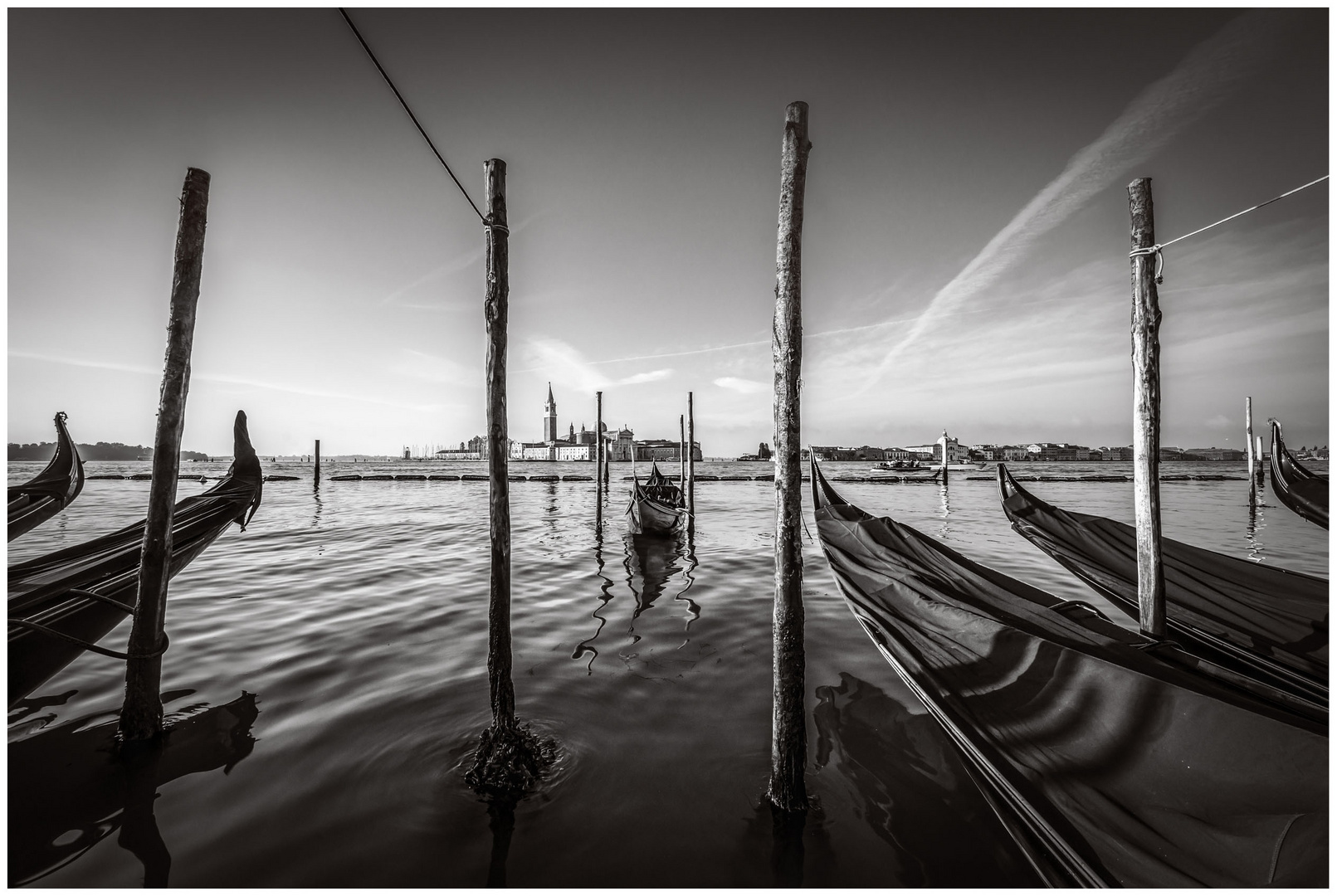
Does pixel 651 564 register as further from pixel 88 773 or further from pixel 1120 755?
pixel 1120 755

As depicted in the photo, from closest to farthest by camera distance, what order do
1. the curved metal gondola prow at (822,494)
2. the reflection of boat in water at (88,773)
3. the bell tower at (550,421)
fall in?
the reflection of boat in water at (88,773) → the curved metal gondola prow at (822,494) → the bell tower at (550,421)

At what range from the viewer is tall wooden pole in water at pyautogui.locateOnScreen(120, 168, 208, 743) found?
3.54 meters

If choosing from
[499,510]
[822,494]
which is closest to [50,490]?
[499,510]

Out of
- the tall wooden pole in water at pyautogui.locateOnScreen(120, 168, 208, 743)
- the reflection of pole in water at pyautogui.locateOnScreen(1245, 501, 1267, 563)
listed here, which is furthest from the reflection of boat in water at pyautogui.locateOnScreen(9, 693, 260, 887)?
the reflection of pole in water at pyautogui.locateOnScreen(1245, 501, 1267, 563)

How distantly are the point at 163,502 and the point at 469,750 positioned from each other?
2666mm

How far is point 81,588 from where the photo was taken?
14.2 feet

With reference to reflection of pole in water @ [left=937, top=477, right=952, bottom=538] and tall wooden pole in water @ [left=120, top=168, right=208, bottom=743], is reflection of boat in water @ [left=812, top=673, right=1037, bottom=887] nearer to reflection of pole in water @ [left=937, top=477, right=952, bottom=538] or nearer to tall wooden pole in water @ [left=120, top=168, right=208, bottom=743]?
tall wooden pole in water @ [left=120, top=168, right=208, bottom=743]

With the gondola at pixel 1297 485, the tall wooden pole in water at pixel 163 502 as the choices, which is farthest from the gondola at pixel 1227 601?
the tall wooden pole in water at pixel 163 502

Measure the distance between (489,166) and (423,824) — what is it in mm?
4064

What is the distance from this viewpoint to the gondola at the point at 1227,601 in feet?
11.8

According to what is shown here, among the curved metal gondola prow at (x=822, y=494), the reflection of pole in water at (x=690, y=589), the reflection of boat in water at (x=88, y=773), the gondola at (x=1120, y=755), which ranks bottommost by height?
the reflection of pole in water at (x=690, y=589)

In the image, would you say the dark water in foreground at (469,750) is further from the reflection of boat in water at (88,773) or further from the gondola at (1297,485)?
the gondola at (1297,485)

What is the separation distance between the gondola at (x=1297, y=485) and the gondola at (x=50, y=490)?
1572 cm

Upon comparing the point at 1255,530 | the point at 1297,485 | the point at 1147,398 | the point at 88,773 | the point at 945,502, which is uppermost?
the point at 1147,398
